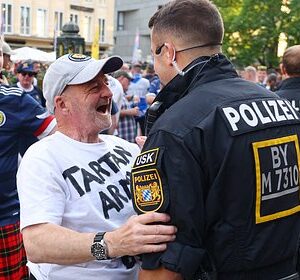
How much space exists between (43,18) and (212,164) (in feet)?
161

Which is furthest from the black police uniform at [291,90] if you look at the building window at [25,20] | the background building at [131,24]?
the background building at [131,24]

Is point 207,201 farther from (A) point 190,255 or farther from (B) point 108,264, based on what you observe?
(B) point 108,264

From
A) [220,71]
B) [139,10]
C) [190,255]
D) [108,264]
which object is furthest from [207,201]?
[139,10]

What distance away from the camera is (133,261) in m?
2.43

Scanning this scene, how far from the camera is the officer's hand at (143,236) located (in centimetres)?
185

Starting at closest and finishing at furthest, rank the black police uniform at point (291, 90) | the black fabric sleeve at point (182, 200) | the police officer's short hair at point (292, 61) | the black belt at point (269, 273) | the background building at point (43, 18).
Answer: the black fabric sleeve at point (182, 200) < the black belt at point (269, 273) < the black police uniform at point (291, 90) < the police officer's short hair at point (292, 61) < the background building at point (43, 18)

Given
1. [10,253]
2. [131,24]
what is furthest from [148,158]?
[131,24]

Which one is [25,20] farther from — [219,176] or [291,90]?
[219,176]

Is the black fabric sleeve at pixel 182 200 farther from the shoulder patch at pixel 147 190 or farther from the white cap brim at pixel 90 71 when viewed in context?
the white cap brim at pixel 90 71

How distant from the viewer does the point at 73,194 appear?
2285 millimetres

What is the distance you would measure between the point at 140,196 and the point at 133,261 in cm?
63

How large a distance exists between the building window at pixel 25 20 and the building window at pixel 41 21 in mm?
916

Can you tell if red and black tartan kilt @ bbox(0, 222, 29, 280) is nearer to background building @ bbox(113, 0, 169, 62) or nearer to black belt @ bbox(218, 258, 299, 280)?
black belt @ bbox(218, 258, 299, 280)

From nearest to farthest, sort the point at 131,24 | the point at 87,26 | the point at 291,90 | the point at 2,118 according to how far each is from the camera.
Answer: the point at 2,118
the point at 291,90
the point at 87,26
the point at 131,24
